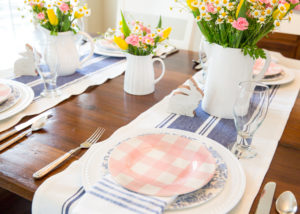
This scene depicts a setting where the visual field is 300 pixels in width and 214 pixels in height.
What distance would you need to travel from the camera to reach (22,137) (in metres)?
0.74

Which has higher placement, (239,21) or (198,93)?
(239,21)

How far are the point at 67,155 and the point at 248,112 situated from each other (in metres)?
0.44

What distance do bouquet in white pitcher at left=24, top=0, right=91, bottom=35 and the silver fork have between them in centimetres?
46

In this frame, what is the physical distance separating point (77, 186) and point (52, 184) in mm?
50

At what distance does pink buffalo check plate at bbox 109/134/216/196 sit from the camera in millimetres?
555

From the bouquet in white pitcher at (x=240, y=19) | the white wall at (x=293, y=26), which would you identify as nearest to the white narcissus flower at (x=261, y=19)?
A: the bouquet in white pitcher at (x=240, y=19)

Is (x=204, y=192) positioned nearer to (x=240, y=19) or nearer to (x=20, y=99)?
(x=240, y=19)

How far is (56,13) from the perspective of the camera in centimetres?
105

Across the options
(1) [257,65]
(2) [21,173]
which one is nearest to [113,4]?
(1) [257,65]

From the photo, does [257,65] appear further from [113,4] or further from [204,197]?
[113,4]

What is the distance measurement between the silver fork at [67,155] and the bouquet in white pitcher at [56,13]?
0.46 metres

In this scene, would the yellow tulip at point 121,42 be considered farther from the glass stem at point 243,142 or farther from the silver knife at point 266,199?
the silver knife at point 266,199

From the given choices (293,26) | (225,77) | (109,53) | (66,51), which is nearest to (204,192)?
(225,77)

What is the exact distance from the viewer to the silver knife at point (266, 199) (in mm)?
541
